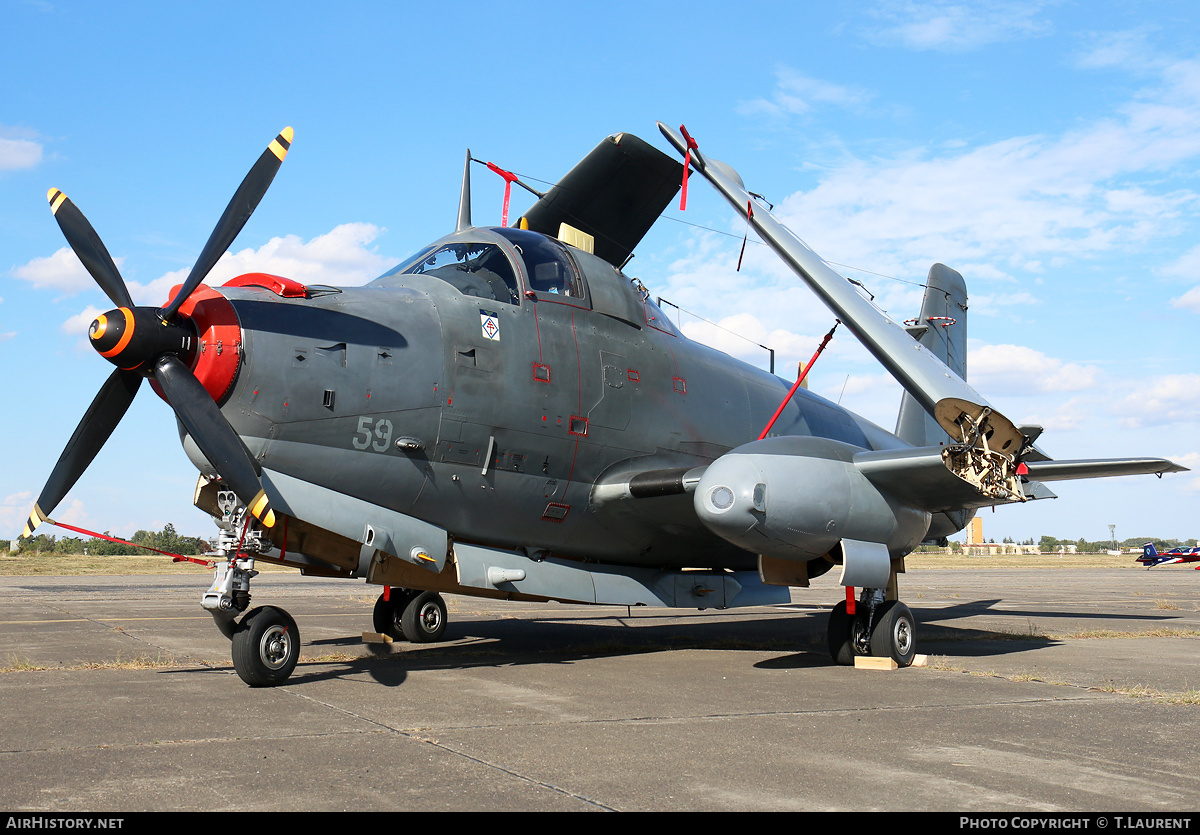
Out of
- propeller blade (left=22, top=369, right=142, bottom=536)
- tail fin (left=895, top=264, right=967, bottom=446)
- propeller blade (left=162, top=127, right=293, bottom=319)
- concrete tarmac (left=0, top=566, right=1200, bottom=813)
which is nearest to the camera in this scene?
concrete tarmac (left=0, top=566, right=1200, bottom=813)

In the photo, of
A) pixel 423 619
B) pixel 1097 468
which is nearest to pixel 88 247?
pixel 423 619

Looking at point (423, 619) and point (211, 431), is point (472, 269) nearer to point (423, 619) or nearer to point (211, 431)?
point (211, 431)

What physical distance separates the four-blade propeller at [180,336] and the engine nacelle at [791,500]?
4.44 m

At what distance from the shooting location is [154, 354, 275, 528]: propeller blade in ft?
25.0

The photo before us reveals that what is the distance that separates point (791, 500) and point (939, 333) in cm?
1014

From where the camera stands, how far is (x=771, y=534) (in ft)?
31.1

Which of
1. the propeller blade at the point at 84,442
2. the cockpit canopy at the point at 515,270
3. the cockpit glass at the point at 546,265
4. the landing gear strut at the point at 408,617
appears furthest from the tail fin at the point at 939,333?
the propeller blade at the point at 84,442

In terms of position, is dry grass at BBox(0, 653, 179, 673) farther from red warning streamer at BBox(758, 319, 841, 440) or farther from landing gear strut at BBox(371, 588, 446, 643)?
red warning streamer at BBox(758, 319, 841, 440)

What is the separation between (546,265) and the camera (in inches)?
419

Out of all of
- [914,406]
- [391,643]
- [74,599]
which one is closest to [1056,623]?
[914,406]

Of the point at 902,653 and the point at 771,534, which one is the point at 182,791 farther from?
the point at 902,653

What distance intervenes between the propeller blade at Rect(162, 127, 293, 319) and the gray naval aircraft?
21mm

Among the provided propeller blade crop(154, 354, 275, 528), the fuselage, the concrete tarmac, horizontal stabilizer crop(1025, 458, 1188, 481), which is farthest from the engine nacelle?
propeller blade crop(154, 354, 275, 528)

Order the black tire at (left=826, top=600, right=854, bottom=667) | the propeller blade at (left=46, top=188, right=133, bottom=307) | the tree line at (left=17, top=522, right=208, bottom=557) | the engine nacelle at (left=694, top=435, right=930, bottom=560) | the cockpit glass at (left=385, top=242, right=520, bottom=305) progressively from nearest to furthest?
the propeller blade at (left=46, top=188, right=133, bottom=307)
the engine nacelle at (left=694, top=435, right=930, bottom=560)
the cockpit glass at (left=385, top=242, right=520, bottom=305)
the black tire at (left=826, top=600, right=854, bottom=667)
the tree line at (left=17, top=522, right=208, bottom=557)
